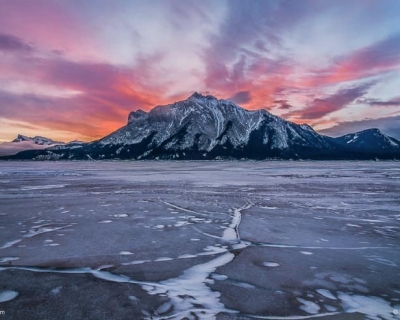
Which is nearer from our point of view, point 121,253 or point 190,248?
point 121,253

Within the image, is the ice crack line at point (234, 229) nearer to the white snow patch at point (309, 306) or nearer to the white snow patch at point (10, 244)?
the white snow patch at point (309, 306)

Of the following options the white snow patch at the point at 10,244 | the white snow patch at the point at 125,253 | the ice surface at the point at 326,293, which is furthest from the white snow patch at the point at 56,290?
the ice surface at the point at 326,293

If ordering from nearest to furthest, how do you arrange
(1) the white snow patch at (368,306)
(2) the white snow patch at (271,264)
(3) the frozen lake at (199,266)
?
(1) the white snow patch at (368,306)
(3) the frozen lake at (199,266)
(2) the white snow patch at (271,264)

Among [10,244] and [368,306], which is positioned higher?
[10,244]

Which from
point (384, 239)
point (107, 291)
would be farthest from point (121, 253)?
point (384, 239)

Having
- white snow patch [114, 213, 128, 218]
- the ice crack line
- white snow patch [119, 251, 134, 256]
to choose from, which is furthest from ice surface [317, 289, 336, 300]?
white snow patch [114, 213, 128, 218]

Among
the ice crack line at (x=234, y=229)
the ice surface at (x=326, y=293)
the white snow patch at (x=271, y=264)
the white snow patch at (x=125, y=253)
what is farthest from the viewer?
the ice crack line at (x=234, y=229)

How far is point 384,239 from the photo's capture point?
26.0 ft

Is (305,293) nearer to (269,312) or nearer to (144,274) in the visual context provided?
(269,312)

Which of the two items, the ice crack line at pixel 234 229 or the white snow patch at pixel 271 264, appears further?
the ice crack line at pixel 234 229

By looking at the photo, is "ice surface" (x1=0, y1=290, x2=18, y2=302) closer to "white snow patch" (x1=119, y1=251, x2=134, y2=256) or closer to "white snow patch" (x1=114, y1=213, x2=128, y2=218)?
"white snow patch" (x1=119, y1=251, x2=134, y2=256)

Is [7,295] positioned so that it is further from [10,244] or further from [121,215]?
[121,215]

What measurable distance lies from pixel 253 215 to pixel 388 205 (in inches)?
275

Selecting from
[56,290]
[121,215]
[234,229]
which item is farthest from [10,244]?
[234,229]
